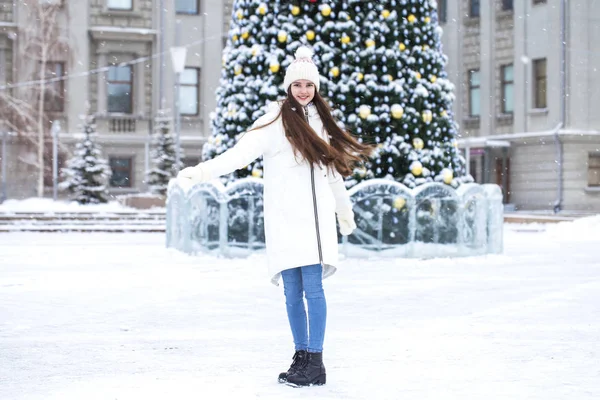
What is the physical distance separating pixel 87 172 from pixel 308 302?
2554cm

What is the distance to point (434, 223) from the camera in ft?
40.3

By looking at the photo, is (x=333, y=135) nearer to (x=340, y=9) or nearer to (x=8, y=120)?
(x=340, y=9)

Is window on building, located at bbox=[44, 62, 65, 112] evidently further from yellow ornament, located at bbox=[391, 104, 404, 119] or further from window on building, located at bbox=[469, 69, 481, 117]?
yellow ornament, located at bbox=[391, 104, 404, 119]

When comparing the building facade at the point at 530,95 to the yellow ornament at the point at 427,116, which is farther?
the building facade at the point at 530,95

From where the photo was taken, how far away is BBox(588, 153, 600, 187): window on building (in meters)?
31.6

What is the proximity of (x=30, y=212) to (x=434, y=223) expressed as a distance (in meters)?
14.1

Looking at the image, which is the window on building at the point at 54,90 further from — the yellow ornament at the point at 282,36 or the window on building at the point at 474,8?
the yellow ornament at the point at 282,36

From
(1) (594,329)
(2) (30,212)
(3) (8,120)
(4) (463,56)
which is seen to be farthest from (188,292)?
(4) (463,56)

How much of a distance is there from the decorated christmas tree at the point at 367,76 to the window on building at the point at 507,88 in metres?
21.9

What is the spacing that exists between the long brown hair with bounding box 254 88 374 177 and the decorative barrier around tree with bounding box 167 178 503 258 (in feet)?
22.9

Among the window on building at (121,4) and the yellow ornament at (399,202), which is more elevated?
the window on building at (121,4)

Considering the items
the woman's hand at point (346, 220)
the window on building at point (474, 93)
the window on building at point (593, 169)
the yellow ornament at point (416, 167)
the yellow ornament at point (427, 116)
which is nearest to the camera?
the woman's hand at point (346, 220)

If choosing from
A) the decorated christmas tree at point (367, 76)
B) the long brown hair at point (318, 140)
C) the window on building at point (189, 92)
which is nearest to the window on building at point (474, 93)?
the window on building at point (189, 92)

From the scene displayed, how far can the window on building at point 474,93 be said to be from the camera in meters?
35.3
